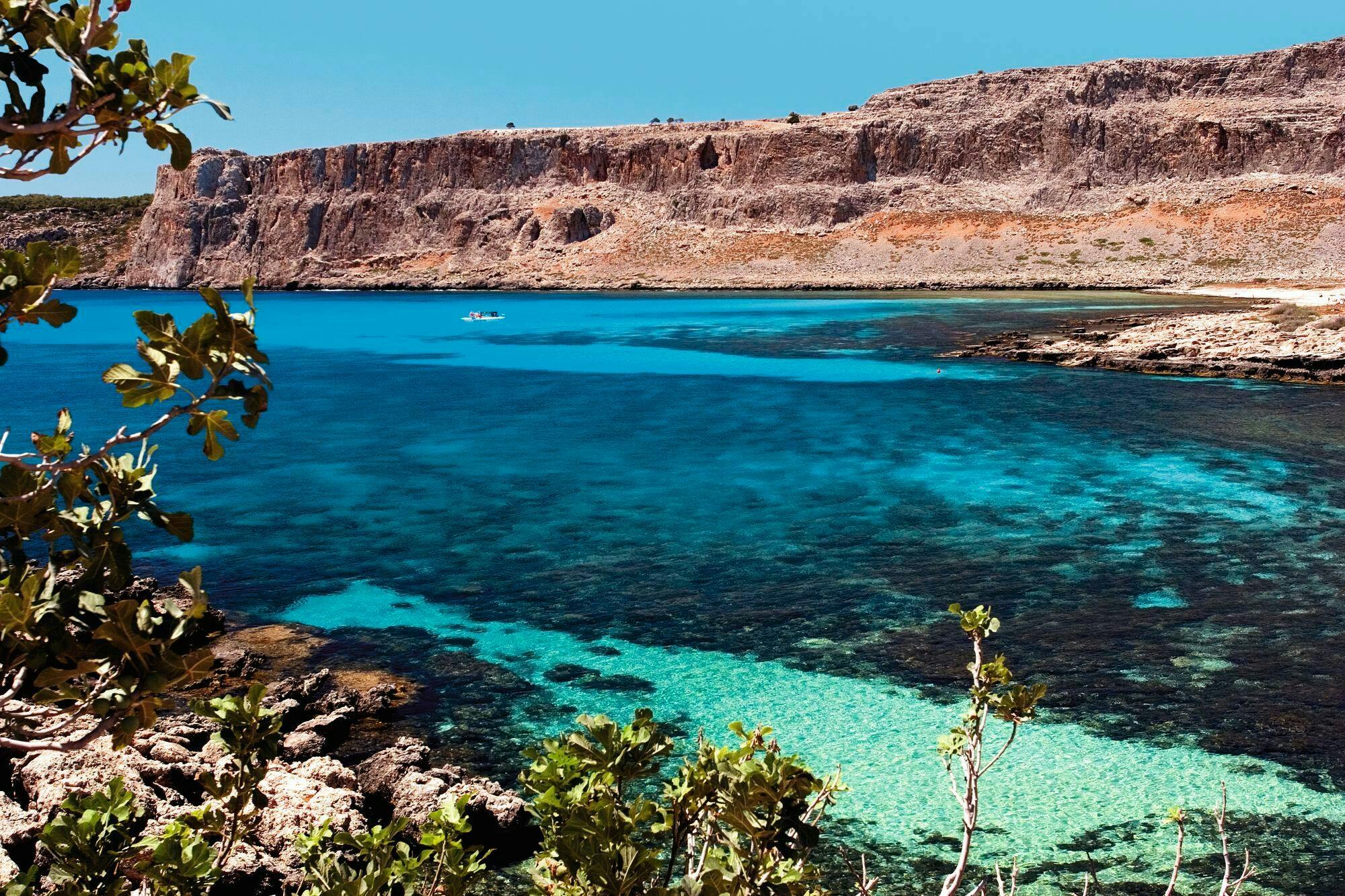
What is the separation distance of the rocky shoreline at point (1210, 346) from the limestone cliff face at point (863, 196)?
4291 centimetres

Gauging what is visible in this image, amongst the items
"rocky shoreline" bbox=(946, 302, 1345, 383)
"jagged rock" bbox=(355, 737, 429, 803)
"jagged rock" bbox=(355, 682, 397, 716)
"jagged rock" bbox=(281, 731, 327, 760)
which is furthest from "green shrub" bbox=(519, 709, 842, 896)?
"rocky shoreline" bbox=(946, 302, 1345, 383)

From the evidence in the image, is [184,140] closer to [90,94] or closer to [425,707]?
[90,94]

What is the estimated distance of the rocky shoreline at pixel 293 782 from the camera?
7.35 m

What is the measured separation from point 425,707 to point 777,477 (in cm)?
1357

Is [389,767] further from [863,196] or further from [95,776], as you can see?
[863,196]

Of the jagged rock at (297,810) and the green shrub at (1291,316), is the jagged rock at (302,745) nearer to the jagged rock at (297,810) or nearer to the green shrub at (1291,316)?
the jagged rock at (297,810)

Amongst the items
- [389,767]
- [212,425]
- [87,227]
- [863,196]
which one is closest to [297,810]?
[389,767]

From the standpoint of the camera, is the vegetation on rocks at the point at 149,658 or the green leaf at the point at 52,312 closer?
the vegetation on rocks at the point at 149,658

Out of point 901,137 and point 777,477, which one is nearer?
point 777,477

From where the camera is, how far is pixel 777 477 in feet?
78.3

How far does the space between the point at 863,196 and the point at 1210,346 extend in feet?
247

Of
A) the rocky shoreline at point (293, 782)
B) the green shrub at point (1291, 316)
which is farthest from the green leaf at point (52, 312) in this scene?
the green shrub at point (1291, 316)

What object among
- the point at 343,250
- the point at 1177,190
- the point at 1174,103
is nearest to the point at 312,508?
the point at 1177,190

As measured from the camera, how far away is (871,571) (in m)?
16.1
